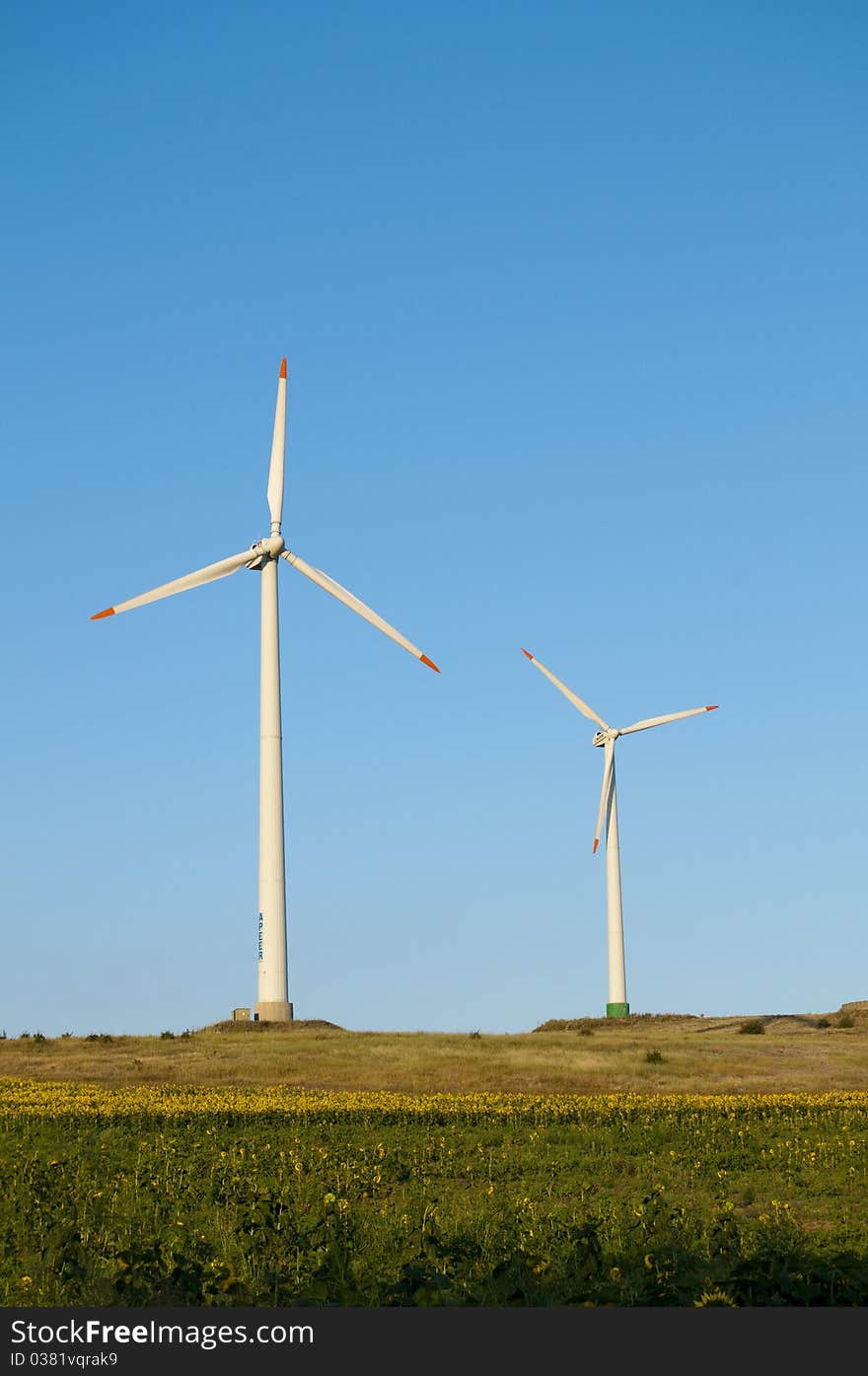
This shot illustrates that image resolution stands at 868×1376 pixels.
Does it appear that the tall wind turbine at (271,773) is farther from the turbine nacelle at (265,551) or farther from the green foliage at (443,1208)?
the green foliage at (443,1208)

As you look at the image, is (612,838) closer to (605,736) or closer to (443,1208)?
(605,736)

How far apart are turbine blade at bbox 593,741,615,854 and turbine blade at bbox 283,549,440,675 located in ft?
91.9

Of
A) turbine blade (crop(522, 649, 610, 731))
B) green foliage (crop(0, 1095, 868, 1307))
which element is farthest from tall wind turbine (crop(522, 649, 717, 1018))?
green foliage (crop(0, 1095, 868, 1307))

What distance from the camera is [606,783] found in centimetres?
10300

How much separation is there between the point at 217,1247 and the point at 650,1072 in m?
36.1

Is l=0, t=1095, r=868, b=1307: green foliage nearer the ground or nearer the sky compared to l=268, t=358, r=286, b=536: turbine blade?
nearer the ground

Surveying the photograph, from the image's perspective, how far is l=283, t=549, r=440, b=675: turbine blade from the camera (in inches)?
3179

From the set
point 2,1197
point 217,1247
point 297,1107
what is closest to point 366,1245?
point 217,1247

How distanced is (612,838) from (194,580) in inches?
1469

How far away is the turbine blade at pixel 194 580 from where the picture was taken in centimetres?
7931

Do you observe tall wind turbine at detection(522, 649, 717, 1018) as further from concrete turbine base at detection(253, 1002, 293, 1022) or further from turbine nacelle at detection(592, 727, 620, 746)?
concrete turbine base at detection(253, 1002, 293, 1022)

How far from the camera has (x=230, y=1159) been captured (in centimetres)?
2692

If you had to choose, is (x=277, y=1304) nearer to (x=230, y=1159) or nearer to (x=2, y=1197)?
(x=2, y=1197)

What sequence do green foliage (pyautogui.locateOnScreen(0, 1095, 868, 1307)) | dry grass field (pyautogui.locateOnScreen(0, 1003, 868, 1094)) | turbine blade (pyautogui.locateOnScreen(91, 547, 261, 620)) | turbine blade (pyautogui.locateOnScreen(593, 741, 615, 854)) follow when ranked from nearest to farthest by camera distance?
1. green foliage (pyautogui.locateOnScreen(0, 1095, 868, 1307))
2. dry grass field (pyautogui.locateOnScreen(0, 1003, 868, 1094))
3. turbine blade (pyautogui.locateOnScreen(91, 547, 261, 620))
4. turbine blade (pyautogui.locateOnScreen(593, 741, 615, 854))
